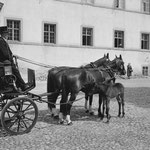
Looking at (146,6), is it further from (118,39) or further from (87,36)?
(87,36)

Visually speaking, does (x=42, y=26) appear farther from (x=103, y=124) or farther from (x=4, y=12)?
(x=103, y=124)

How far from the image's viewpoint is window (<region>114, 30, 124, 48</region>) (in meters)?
27.9

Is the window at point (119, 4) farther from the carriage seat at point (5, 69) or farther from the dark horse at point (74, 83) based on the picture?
the carriage seat at point (5, 69)

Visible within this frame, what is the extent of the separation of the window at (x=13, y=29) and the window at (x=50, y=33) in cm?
233

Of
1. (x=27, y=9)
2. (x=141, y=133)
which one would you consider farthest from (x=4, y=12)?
(x=141, y=133)

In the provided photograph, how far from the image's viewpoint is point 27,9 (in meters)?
22.7

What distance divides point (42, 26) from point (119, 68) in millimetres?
15196

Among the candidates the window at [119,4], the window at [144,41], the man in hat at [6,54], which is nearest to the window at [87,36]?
the window at [119,4]

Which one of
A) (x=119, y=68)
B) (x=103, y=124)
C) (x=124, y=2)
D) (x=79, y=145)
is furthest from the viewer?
(x=124, y=2)

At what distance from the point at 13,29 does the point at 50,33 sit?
10.4 ft

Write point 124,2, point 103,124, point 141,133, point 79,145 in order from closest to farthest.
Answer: point 79,145
point 141,133
point 103,124
point 124,2

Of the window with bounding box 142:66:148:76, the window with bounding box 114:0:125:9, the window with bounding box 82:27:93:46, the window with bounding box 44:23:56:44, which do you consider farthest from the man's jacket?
the window with bounding box 142:66:148:76

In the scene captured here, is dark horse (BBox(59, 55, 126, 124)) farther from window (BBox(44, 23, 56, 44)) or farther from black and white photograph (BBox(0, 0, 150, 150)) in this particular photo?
window (BBox(44, 23, 56, 44))

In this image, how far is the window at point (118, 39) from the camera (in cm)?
2786
